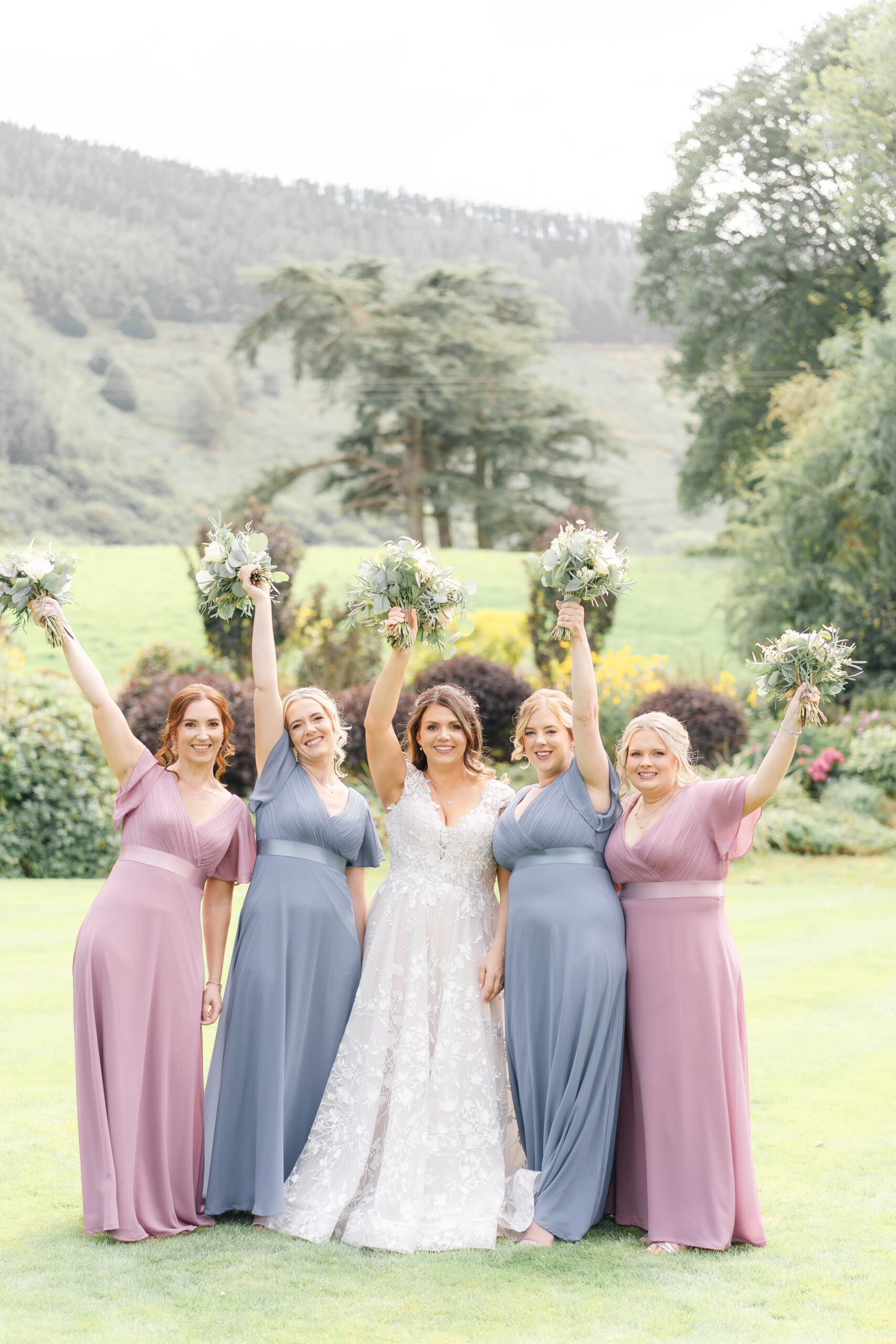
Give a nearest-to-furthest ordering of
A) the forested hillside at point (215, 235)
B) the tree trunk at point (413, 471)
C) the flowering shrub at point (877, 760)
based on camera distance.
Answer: the flowering shrub at point (877, 760) < the tree trunk at point (413, 471) < the forested hillside at point (215, 235)

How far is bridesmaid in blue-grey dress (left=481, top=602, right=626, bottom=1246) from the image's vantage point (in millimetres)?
4812

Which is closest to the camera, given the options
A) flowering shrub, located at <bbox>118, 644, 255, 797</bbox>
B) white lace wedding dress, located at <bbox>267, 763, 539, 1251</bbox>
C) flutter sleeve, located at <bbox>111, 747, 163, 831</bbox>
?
white lace wedding dress, located at <bbox>267, 763, 539, 1251</bbox>

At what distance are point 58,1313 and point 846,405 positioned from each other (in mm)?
20788

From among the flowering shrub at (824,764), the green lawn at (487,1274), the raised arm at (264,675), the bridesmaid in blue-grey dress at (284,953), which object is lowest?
the green lawn at (487,1274)

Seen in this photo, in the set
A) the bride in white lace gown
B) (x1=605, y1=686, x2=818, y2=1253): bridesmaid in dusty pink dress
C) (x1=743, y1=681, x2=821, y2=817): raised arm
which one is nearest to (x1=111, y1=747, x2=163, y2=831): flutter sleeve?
the bride in white lace gown

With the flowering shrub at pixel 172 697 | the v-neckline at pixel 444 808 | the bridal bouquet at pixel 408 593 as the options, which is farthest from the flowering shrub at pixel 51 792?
the bridal bouquet at pixel 408 593

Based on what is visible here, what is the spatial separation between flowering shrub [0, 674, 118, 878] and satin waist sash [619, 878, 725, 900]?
10180 millimetres

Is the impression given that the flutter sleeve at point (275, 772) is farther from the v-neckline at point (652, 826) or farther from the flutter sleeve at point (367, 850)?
the v-neckline at point (652, 826)

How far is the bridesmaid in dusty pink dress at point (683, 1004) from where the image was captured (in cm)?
469

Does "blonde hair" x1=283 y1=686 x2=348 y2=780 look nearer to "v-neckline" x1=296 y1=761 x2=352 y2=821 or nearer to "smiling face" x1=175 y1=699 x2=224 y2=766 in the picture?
"v-neckline" x1=296 y1=761 x2=352 y2=821

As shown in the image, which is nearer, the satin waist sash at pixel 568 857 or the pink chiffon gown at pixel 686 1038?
the pink chiffon gown at pixel 686 1038

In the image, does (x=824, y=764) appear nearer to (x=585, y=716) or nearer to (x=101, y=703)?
(x=585, y=716)

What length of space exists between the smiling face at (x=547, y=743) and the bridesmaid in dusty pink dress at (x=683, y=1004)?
0.99 feet

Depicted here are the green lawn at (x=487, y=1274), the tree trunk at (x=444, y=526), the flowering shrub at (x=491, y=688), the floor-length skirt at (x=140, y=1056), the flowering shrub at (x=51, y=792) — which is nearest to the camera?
the green lawn at (x=487, y=1274)
